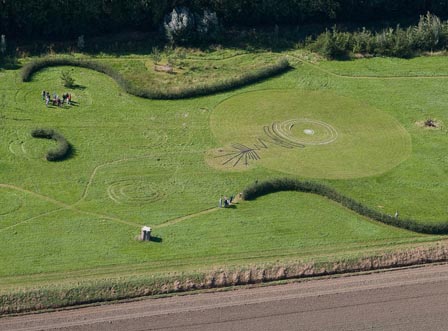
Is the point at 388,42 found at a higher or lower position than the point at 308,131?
higher

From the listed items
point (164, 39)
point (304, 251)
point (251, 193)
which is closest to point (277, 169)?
point (251, 193)

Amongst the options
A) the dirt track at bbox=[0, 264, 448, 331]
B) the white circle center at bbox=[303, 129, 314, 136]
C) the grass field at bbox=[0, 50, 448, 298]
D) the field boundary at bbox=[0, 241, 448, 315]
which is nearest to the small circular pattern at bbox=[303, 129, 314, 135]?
the white circle center at bbox=[303, 129, 314, 136]

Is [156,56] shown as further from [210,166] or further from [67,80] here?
[210,166]

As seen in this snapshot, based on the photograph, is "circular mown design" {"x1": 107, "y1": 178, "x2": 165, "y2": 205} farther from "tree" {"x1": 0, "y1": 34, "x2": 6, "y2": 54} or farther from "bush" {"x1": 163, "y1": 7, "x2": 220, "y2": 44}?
"bush" {"x1": 163, "y1": 7, "x2": 220, "y2": 44}

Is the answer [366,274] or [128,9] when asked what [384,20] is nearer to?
[128,9]

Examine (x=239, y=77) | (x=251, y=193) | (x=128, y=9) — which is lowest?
(x=251, y=193)

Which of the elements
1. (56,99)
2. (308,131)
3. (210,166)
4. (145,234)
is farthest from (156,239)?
(56,99)
